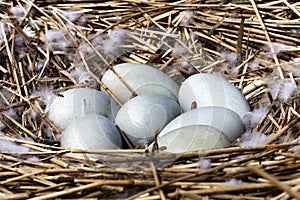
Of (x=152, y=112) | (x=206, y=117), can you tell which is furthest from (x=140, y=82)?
(x=206, y=117)

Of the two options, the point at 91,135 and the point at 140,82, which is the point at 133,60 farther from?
the point at 91,135

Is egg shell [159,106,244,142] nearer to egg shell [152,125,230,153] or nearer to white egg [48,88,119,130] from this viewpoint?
egg shell [152,125,230,153]

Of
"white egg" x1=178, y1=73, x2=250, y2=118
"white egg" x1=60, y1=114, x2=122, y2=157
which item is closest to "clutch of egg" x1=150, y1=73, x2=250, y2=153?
"white egg" x1=178, y1=73, x2=250, y2=118

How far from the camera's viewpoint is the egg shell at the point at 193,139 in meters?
1.21

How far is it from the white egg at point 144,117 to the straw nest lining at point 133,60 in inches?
5.9

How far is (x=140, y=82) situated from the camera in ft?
4.93

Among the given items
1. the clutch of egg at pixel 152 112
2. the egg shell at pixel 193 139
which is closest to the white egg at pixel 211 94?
the clutch of egg at pixel 152 112

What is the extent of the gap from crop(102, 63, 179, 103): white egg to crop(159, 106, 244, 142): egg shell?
208mm

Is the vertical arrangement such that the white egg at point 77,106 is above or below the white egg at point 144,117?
above

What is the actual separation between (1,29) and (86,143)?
1.74ft

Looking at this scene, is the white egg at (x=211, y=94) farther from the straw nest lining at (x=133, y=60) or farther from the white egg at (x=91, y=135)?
the white egg at (x=91, y=135)

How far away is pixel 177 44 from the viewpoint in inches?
65.8

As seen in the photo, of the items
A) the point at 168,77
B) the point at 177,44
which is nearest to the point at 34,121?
the point at 168,77

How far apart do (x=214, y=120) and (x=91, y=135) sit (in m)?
0.28
